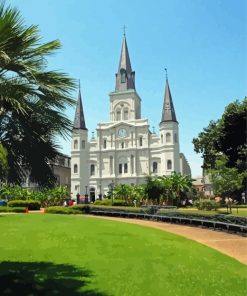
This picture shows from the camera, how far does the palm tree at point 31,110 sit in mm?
5824

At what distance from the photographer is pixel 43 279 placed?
25.6 feet

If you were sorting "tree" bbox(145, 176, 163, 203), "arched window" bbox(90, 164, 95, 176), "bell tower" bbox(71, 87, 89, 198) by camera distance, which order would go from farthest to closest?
"arched window" bbox(90, 164, 95, 176)
"bell tower" bbox(71, 87, 89, 198)
"tree" bbox(145, 176, 163, 203)

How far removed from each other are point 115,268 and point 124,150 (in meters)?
67.9

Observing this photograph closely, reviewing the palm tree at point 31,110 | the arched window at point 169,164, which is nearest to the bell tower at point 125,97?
the arched window at point 169,164

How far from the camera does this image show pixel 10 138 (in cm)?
614

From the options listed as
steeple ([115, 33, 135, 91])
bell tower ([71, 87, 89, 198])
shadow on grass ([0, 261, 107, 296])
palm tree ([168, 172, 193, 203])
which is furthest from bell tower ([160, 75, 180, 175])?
shadow on grass ([0, 261, 107, 296])

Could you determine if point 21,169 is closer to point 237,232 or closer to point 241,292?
point 241,292

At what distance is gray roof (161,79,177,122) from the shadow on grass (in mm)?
67841

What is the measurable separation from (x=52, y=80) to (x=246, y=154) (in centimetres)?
2569

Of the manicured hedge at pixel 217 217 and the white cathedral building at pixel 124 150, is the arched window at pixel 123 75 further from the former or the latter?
the manicured hedge at pixel 217 217

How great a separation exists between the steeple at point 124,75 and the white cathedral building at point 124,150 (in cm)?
297

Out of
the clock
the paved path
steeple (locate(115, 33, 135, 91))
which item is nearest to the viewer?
the paved path

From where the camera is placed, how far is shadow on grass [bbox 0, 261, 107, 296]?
6.90 m

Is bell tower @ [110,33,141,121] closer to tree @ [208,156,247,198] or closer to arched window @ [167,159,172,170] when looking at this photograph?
arched window @ [167,159,172,170]
